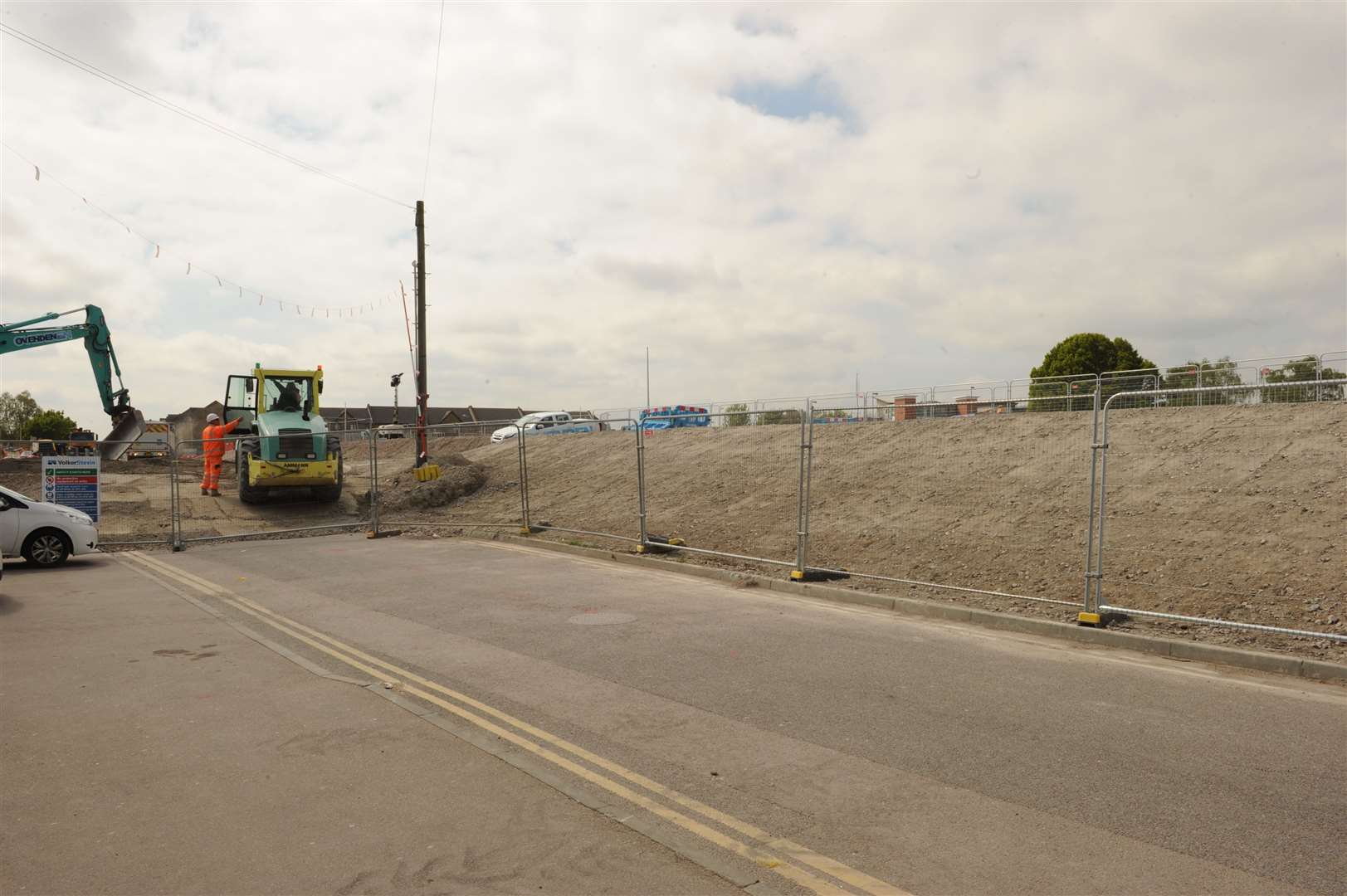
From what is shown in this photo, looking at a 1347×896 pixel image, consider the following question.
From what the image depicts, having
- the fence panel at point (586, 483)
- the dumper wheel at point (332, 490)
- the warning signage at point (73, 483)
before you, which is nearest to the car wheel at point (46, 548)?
the warning signage at point (73, 483)

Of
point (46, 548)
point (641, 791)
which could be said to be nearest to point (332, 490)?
point (46, 548)

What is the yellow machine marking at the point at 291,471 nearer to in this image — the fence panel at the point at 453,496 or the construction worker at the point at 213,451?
the fence panel at the point at 453,496

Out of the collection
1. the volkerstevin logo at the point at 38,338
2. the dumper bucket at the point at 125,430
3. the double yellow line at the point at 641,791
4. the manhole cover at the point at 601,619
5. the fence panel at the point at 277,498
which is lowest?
the manhole cover at the point at 601,619

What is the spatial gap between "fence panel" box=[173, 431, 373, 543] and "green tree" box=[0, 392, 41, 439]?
8200cm

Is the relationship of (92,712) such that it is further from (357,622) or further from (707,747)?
(707,747)

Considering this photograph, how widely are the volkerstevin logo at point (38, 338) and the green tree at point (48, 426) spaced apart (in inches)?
2696

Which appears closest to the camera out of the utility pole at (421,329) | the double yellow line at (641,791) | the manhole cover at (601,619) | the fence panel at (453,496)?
the double yellow line at (641,791)

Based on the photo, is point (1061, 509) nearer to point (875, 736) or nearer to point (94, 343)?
point (875, 736)

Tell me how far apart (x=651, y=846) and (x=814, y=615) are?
627 centimetres

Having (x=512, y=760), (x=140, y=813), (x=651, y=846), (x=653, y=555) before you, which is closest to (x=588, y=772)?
(x=512, y=760)

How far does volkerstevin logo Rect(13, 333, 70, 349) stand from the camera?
85.6 feet

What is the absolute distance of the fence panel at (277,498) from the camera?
69.2ft

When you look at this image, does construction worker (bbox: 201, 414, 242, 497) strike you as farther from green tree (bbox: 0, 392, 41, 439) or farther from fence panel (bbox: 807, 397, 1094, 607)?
green tree (bbox: 0, 392, 41, 439)

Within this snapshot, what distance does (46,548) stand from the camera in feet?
49.9
